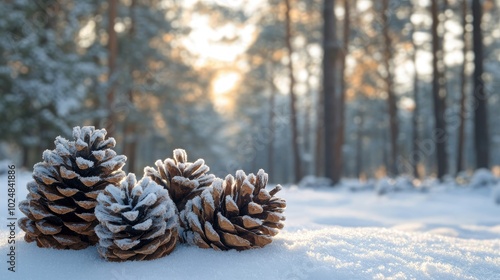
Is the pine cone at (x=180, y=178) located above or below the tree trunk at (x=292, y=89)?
below

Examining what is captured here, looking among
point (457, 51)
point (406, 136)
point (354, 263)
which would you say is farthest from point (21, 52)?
point (406, 136)

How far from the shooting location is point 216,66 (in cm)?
2777

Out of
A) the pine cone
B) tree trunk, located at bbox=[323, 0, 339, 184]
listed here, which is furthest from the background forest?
A: the pine cone

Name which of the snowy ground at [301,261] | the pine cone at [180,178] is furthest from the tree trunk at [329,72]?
the pine cone at [180,178]

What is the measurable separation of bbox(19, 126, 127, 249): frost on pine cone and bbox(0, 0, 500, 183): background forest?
5.75 m

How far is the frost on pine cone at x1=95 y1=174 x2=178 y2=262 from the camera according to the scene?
5.03 feet

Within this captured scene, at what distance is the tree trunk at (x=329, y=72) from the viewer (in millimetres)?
9047

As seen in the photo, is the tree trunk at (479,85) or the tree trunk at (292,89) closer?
the tree trunk at (479,85)

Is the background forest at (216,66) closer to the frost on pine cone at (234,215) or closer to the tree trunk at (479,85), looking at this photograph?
the tree trunk at (479,85)

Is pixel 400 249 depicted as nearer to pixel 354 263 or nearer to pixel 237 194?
pixel 354 263

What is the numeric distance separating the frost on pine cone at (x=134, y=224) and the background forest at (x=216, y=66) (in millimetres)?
5862

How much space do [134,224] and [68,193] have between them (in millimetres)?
311

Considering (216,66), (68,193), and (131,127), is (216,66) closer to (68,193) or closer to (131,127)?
(131,127)

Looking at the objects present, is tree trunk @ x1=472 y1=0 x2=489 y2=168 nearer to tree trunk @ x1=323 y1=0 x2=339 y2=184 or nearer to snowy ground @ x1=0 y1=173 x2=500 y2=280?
tree trunk @ x1=323 y1=0 x2=339 y2=184
